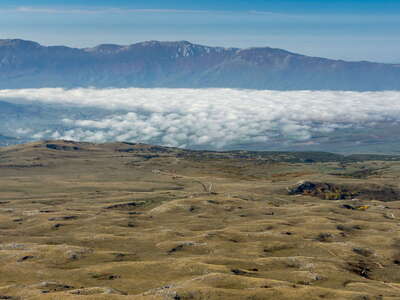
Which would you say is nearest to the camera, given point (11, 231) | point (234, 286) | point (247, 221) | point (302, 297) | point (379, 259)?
point (302, 297)

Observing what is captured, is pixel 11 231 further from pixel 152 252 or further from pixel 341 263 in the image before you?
pixel 341 263

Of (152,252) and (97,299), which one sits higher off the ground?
(97,299)

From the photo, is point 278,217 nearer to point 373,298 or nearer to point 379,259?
point 379,259

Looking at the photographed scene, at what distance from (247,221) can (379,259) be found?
57.8 meters

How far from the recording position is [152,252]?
11788 cm

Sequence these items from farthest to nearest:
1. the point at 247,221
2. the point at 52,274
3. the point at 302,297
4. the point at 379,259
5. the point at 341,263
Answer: the point at 247,221
the point at 379,259
the point at 341,263
the point at 52,274
the point at 302,297

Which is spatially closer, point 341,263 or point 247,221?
point 341,263

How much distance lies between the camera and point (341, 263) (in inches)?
A: 4377

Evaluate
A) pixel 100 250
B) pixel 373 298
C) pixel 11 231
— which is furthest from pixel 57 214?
pixel 373 298

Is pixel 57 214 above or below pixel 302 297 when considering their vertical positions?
below

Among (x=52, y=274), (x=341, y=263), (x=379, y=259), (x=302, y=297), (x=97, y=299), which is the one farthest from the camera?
(x=379, y=259)

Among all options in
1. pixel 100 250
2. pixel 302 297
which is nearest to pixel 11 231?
pixel 100 250

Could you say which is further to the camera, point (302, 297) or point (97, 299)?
point (302, 297)

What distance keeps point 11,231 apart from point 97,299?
88894mm
